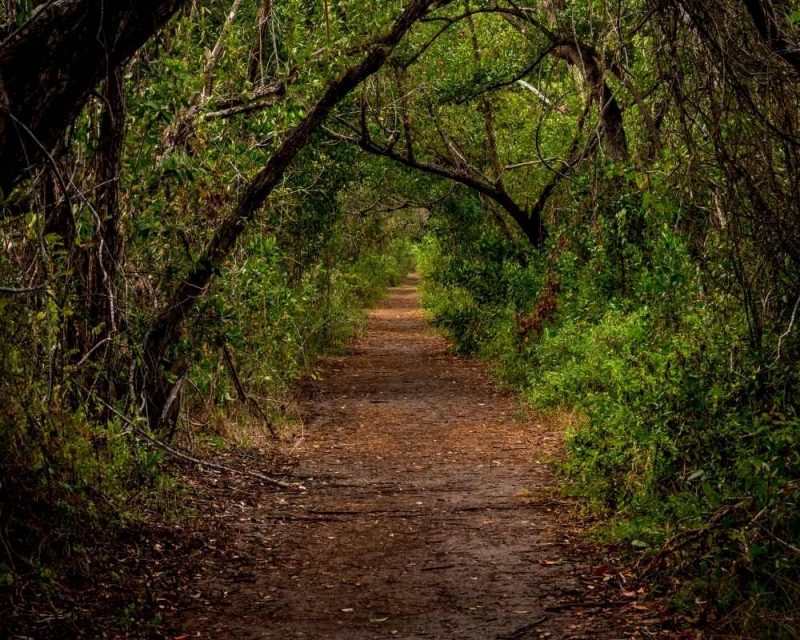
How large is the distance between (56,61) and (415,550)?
4.23 meters

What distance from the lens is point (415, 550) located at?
22.5 feet

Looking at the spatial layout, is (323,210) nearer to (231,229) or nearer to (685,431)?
(231,229)

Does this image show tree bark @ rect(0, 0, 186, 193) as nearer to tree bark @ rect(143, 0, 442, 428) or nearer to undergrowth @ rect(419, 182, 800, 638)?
undergrowth @ rect(419, 182, 800, 638)

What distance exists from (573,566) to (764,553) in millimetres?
1727

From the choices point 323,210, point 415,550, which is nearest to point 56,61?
point 415,550

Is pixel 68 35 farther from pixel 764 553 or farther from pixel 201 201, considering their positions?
pixel 201 201

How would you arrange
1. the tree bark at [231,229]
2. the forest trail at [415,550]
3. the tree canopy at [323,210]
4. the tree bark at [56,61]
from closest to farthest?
the tree bark at [56,61]
the tree canopy at [323,210]
the forest trail at [415,550]
the tree bark at [231,229]

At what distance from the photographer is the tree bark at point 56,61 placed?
3.90m

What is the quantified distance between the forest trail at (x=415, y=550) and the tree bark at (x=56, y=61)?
272cm

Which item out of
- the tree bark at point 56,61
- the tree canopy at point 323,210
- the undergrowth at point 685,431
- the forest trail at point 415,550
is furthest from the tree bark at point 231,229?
the tree bark at point 56,61

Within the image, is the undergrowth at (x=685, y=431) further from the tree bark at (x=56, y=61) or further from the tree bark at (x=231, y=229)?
the tree bark at (x=56, y=61)

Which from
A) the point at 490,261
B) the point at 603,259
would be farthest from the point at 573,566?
the point at 490,261

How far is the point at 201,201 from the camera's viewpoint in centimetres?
863

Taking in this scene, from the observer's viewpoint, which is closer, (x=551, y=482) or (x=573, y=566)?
(x=573, y=566)
